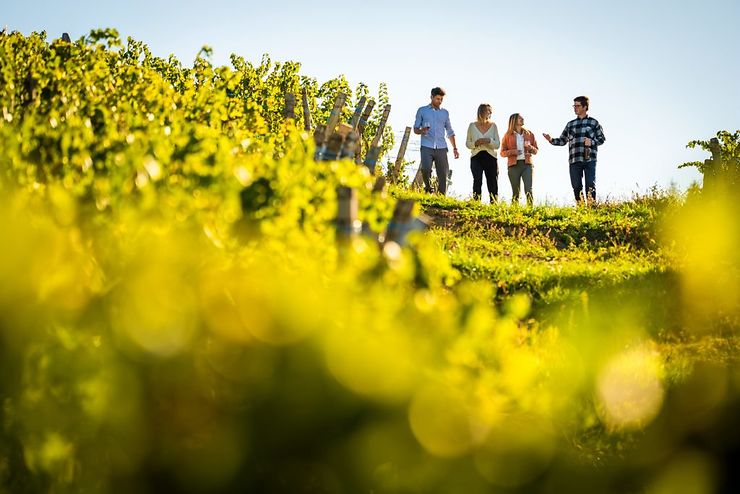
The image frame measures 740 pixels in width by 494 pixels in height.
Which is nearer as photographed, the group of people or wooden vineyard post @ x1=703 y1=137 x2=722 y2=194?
wooden vineyard post @ x1=703 y1=137 x2=722 y2=194

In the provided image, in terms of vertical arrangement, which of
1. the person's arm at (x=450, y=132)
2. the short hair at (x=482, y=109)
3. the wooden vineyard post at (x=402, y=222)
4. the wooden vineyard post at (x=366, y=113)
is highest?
the wooden vineyard post at (x=366, y=113)

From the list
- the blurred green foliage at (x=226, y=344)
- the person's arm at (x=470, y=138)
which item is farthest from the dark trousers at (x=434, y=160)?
the blurred green foliage at (x=226, y=344)

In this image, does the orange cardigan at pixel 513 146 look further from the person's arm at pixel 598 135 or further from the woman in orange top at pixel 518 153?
the person's arm at pixel 598 135

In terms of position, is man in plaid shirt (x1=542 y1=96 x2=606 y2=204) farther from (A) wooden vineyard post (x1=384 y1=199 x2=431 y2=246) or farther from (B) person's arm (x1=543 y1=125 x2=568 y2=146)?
(A) wooden vineyard post (x1=384 y1=199 x2=431 y2=246)

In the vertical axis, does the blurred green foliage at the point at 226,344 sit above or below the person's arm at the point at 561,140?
below

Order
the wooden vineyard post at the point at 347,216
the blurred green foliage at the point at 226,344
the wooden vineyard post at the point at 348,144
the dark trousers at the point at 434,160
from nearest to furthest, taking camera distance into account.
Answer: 1. the blurred green foliage at the point at 226,344
2. the wooden vineyard post at the point at 347,216
3. the wooden vineyard post at the point at 348,144
4. the dark trousers at the point at 434,160

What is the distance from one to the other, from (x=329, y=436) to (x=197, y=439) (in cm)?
55

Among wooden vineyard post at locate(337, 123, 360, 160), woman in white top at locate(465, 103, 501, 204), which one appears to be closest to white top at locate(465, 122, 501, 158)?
woman in white top at locate(465, 103, 501, 204)

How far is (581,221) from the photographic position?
14.2 m

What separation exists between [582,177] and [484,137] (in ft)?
9.01

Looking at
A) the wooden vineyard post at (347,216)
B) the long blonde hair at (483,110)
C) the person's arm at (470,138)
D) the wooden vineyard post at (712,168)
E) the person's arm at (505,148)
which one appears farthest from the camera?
the person's arm at (505,148)

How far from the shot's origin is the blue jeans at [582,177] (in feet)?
55.6

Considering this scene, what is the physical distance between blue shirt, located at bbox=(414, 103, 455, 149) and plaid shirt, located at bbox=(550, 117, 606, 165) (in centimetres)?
221

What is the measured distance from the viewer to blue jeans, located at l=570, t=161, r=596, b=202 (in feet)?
55.6
